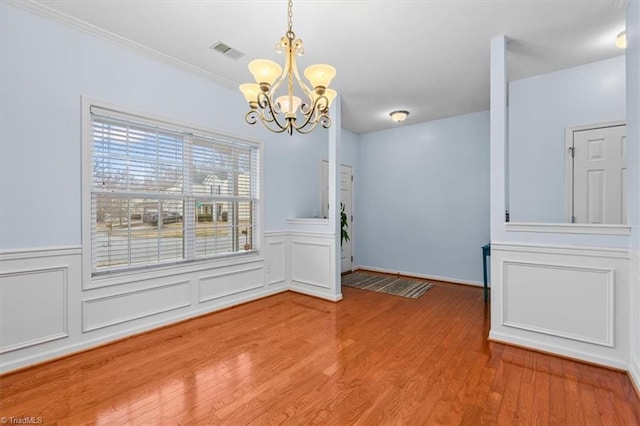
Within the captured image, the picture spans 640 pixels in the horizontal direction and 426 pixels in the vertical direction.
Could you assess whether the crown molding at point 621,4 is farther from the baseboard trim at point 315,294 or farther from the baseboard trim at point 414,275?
the baseboard trim at point 315,294

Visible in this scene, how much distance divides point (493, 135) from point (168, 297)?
146 inches

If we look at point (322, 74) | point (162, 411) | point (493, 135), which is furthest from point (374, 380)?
point (493, 135)

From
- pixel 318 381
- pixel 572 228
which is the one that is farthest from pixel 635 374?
pixel 318 381

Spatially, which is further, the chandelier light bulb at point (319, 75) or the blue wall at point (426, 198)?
the blue wall at point (426, 198)

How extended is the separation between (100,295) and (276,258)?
2.17 metres

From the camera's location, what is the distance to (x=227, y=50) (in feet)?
9.96

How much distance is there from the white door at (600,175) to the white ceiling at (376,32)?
0.83 metres

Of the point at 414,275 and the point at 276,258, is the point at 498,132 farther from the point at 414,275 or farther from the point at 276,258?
the point at 414,275

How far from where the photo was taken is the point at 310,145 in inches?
197

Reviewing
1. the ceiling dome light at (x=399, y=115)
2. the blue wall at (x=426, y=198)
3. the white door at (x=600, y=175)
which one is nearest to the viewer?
the white door at (x=600, y=175)

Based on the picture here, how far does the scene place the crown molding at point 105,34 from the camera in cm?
234

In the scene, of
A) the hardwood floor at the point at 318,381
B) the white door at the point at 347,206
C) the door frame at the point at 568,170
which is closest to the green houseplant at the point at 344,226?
the white door at the point at 347,206

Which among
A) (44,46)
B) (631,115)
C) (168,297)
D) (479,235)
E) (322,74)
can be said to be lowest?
Result: (168,297)

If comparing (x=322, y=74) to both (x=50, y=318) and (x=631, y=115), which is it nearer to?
(x=631, y=115)
